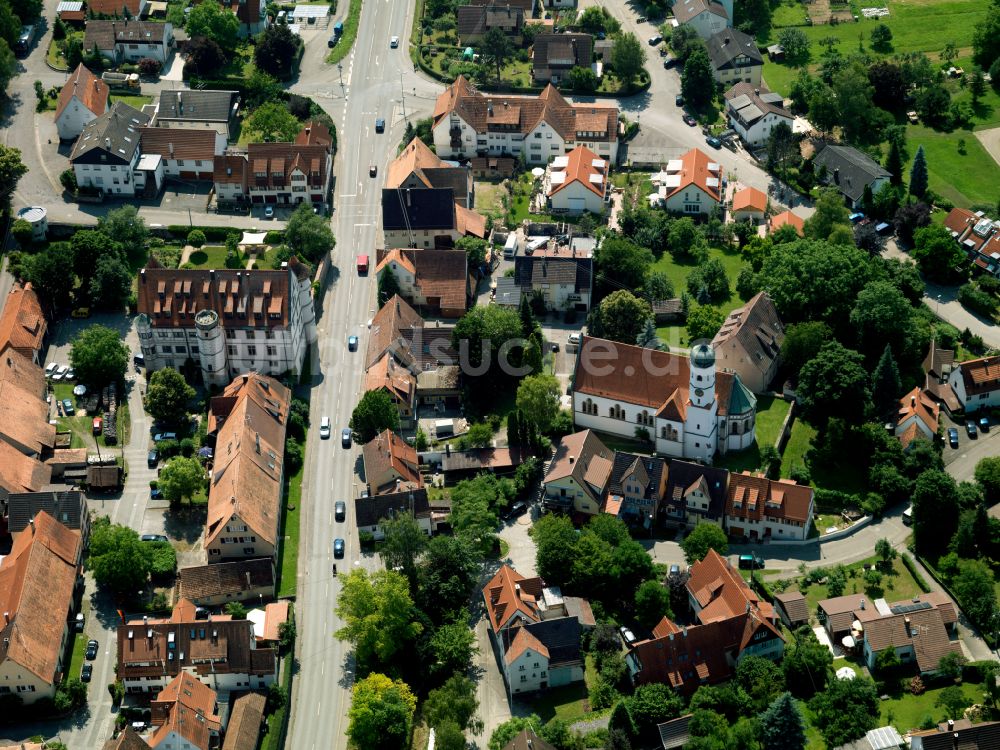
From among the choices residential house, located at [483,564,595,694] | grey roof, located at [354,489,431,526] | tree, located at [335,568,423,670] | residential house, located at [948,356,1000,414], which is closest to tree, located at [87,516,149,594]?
tree, located at [335,568,423,670]

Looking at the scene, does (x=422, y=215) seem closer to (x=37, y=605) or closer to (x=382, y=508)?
(x=382, y=508)

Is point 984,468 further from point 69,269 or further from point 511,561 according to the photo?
point 69,269

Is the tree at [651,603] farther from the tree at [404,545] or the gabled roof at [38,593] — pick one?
the gabled roof at [38,593]

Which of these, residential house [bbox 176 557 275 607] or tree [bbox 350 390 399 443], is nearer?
residential house [bbox 176 557 275 607]

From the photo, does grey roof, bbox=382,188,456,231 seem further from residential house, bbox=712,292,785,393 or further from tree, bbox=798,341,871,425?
tree, bbox=798,341,871,425

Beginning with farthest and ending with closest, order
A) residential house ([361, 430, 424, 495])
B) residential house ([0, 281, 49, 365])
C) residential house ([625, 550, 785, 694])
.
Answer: residential house ([0, 281, 49, 365]), residential house ([361, 430, 424, 495]), residential house ([625, 550, 785, 694])

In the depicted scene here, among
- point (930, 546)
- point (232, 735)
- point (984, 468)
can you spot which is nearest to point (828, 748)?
point (930, 546)
